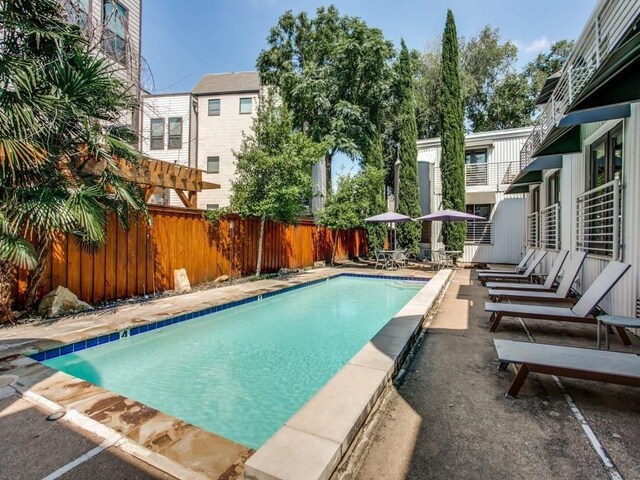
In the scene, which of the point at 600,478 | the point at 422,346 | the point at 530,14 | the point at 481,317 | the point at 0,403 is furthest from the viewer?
the point at 530,14

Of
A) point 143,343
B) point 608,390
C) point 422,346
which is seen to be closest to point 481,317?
point 422,346

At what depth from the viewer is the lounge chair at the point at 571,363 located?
262cm

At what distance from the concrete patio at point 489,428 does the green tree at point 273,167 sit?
6566 millimetres

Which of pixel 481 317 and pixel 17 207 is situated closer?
pixel 17 207

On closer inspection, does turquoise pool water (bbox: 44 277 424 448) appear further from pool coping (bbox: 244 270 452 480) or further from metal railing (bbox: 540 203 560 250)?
metal railing (bbox: 540 203 560 250)

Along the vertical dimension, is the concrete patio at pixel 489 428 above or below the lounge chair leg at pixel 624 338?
below

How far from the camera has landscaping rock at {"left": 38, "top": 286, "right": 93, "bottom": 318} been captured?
5.52 m

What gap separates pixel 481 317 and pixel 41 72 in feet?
25.9

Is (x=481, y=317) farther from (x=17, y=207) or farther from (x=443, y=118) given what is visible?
(x=443, y=118)

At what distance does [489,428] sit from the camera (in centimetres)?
247

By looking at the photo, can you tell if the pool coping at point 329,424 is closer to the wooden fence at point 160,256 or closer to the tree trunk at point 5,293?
the tree trunk at point 5,293

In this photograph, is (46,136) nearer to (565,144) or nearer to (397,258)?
(565,144)

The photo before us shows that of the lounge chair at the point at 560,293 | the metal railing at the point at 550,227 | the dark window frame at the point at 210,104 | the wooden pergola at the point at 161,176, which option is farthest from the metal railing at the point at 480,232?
the dark window frame at the point at 210,104

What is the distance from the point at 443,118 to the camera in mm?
15586
